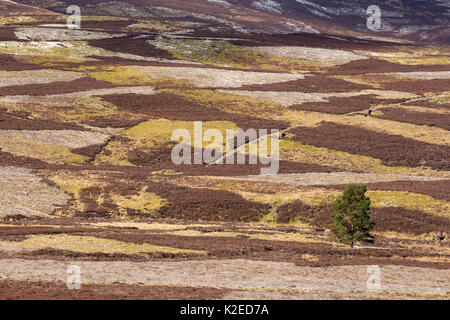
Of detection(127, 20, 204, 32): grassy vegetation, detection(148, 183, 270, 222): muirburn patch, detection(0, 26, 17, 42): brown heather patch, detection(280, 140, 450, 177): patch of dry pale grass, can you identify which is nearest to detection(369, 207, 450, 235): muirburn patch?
detection(148, 183, 270, 222): muirburn patch

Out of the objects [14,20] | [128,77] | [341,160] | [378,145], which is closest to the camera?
[341,160]

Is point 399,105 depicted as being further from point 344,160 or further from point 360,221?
point 360,221

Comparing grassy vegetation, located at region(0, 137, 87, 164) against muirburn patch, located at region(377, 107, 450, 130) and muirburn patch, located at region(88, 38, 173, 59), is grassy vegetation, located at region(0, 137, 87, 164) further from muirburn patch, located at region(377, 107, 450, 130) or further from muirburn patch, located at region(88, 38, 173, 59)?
muirburn patch, located at region(88, 38, 173, 59)

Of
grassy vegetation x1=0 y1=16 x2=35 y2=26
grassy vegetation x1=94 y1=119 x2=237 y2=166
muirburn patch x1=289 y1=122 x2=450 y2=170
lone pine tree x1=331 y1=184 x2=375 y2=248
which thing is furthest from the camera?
grassy vegetation x1=0 y1=16 x2=35 y2=26

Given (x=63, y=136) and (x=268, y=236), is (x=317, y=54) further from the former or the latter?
(x=268, y=236)

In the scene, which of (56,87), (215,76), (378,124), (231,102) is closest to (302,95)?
(231,102)
